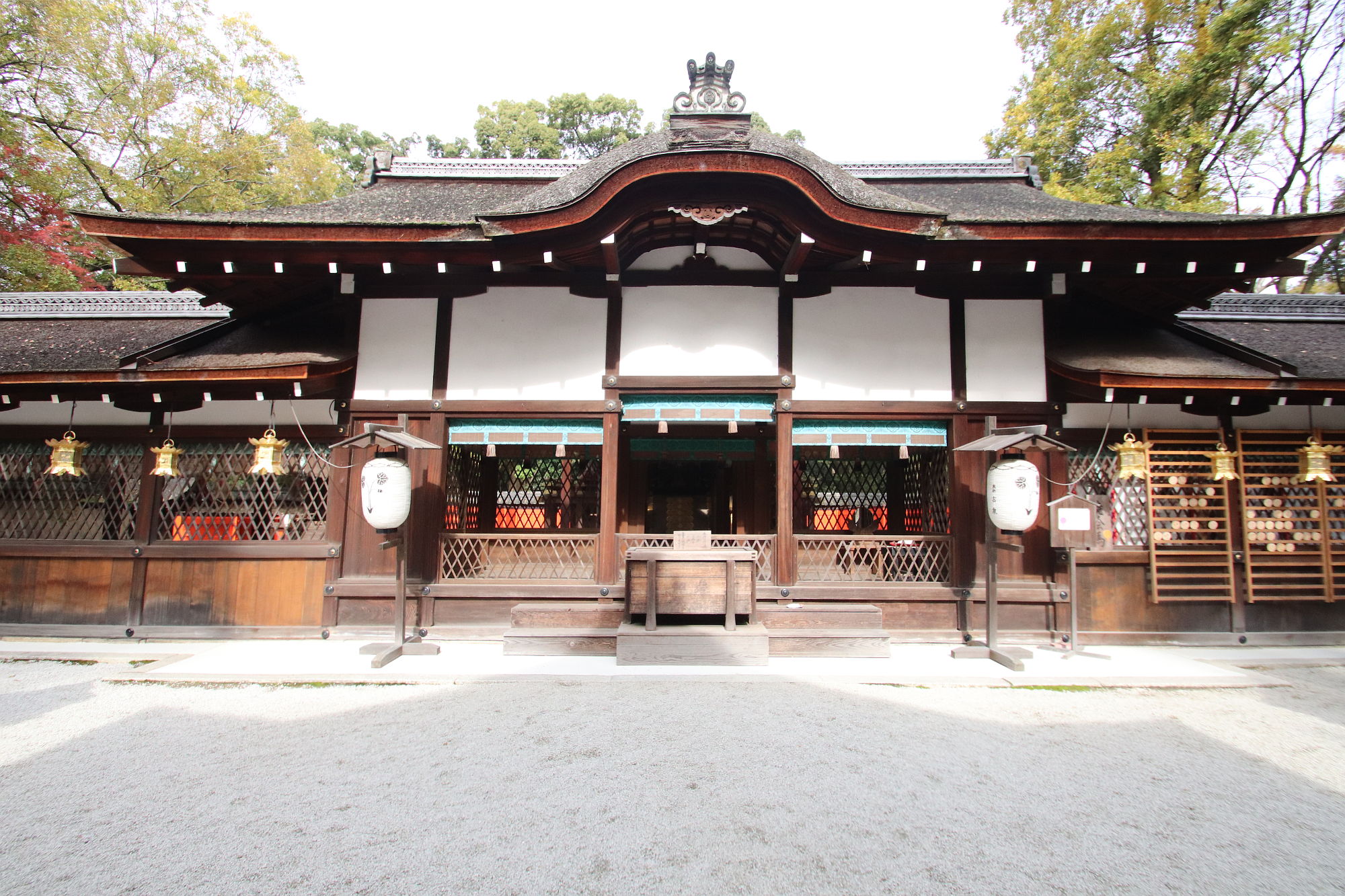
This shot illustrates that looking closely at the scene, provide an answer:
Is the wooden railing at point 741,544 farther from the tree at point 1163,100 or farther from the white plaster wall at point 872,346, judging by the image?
the tree at point 1163,100

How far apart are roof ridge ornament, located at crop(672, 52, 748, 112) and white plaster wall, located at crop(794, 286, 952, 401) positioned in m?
2.25

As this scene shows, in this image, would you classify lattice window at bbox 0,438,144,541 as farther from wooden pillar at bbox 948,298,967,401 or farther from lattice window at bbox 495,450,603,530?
wooden pillar at bbox 948,298,967,401

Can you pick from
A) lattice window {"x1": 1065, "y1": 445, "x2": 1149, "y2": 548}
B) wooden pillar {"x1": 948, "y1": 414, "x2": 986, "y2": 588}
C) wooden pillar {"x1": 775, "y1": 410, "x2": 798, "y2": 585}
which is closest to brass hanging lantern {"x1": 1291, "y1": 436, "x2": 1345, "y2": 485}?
lattice window {"x1": 1065, "y1": 445, "x2": 1149, "y2": 548}

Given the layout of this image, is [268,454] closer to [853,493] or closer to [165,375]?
[165,375]

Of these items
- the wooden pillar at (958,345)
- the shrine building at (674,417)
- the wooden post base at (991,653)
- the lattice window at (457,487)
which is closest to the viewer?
the wooden post base at (991,653)

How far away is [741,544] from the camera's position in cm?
726

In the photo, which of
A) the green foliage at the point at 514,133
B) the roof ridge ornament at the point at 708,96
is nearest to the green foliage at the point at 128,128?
the green foliage at the point at 514,133

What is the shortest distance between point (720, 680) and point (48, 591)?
25.3 ft

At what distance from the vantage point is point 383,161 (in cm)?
938

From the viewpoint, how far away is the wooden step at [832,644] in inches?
239

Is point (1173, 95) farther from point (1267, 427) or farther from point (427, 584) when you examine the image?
point (427, 584)

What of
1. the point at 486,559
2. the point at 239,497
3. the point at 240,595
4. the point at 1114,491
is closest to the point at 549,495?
the point at 486,559

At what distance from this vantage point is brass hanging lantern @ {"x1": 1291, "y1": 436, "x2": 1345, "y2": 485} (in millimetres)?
6520

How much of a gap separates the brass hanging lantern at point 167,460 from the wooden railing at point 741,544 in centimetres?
501
